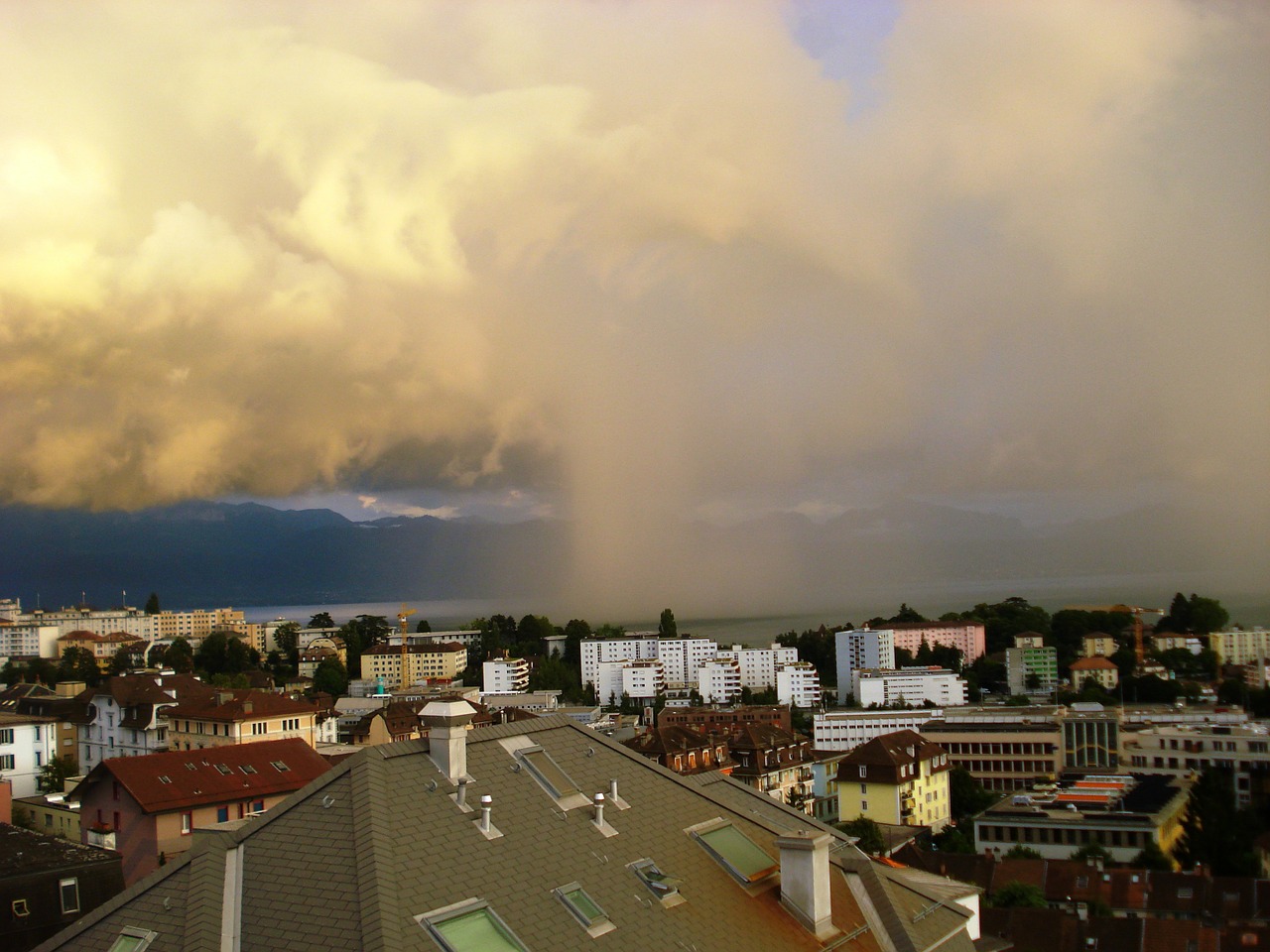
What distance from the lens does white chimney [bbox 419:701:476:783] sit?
6.28m

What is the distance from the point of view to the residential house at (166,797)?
1673 cm

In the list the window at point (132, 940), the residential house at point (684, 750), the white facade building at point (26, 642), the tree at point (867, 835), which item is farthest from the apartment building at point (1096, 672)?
the white facade building at point (26, 642)

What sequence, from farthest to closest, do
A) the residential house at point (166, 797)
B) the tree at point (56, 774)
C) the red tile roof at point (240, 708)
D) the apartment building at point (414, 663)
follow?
the apartment building at point (414, 663) < the red tile roof at point (240, 708) < the tree at point (56, 774) < the residential house at point (166, 797)

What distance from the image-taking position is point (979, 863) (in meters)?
21.5

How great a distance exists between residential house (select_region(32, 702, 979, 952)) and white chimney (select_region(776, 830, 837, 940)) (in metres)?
0.01

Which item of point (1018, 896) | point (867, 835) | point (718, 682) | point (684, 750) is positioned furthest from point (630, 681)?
point (1018, 896)

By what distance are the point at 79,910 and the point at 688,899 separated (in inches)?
330

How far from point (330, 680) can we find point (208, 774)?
64.6 m

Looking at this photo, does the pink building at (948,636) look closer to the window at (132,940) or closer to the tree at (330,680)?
the tree at (330,680)

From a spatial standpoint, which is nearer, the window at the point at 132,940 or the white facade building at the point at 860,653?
the window at the point at 132,940

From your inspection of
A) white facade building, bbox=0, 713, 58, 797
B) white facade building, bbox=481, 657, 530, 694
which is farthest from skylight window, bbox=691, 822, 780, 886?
white facade building, bbox=481, 657, 530, 694

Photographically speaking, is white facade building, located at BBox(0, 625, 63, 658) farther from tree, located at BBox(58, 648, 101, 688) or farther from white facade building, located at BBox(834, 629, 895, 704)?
white facade building, located at BBox(834, 629, 895, 704)

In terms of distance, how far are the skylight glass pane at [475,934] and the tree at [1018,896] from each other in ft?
52.1

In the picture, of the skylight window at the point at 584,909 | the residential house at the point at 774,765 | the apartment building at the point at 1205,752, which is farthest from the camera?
the residential house at the point at 774,765
